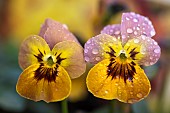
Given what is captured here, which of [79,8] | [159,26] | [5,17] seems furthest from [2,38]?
[159,26]

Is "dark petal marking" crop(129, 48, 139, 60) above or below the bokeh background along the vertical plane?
below

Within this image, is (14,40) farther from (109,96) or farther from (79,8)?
(109,96)

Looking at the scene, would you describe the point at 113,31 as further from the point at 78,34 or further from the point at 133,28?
the point at 78,34

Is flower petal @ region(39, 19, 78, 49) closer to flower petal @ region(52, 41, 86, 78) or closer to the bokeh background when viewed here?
flower petal @ region(52, 41, 86, 78)

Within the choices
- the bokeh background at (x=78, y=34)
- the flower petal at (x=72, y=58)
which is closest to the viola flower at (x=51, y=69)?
the flower petal at (x=72, y=58)

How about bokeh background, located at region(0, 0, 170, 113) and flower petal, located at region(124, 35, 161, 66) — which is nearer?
flower petal, located at region(124, 35, 161, 66)

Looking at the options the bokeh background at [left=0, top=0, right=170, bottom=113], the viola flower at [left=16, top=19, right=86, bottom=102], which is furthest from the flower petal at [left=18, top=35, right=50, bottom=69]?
the bokeh background at [left=0, top=0, right=170, bottom=113]

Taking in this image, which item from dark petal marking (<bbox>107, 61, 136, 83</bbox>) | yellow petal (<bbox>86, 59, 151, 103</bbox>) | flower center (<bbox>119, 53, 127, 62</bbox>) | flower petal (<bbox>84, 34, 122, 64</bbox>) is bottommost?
yellow petal (<bbox>86, 59, 151, 103</bbox>)
